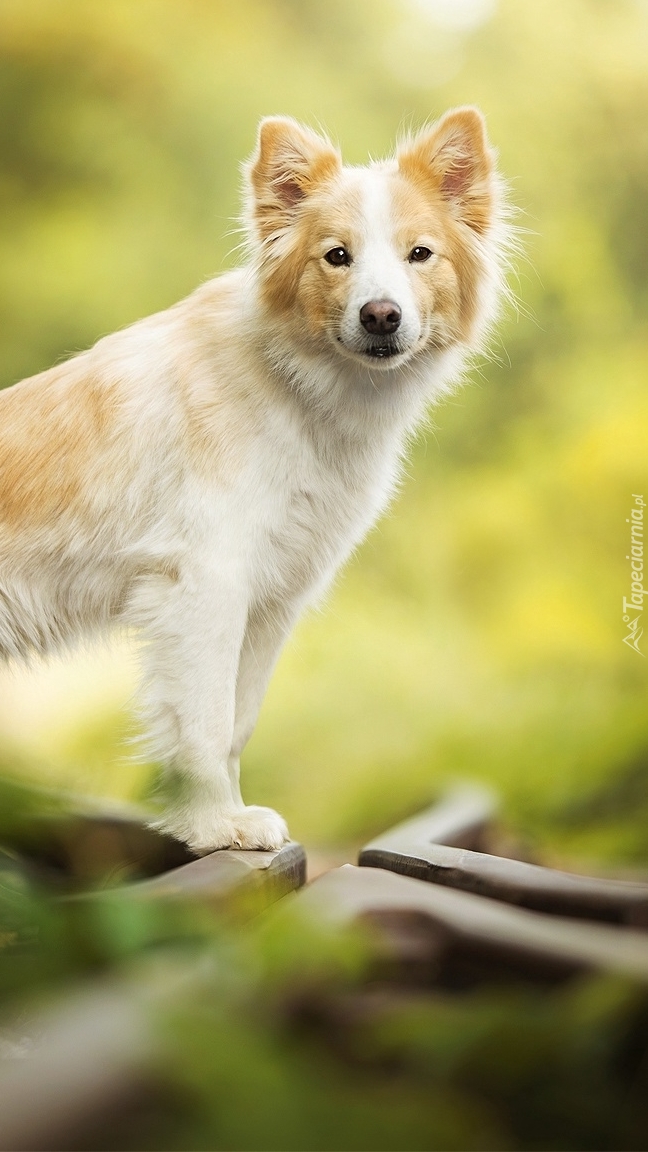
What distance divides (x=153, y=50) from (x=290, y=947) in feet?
10.9

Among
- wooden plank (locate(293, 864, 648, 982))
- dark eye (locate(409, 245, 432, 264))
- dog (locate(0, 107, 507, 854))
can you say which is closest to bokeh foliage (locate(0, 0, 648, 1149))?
dog (locate(0, 107, 507, 854))

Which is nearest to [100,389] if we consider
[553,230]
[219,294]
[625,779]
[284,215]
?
[219,294]

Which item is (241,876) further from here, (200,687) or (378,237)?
(378,237)

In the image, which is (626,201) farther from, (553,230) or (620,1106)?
(620,1106)

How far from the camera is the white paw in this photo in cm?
183

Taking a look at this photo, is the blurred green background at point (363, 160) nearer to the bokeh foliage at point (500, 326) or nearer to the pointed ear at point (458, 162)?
the bokeh foliage at point (500, 326)

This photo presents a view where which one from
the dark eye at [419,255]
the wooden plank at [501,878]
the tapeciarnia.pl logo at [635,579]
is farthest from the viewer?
the tapeciarnia.pl logo at [635,579]

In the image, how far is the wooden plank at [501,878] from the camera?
3.24 feet

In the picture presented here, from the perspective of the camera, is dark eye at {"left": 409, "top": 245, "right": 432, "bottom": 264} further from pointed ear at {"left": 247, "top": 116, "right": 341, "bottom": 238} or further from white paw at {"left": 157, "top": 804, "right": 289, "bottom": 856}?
white paw at {"left": 157, "top": 804, "right": 289, "bottom": 856}

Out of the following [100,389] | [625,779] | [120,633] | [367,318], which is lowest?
[120,633]

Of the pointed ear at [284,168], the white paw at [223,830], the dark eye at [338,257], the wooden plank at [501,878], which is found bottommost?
the white paw at [223,830]

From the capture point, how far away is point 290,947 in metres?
0.39

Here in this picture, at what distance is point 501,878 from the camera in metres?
1.34

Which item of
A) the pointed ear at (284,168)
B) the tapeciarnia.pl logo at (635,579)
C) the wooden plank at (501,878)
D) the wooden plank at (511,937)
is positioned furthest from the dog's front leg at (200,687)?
the tapeciarnia.pl logo at (635,579)
